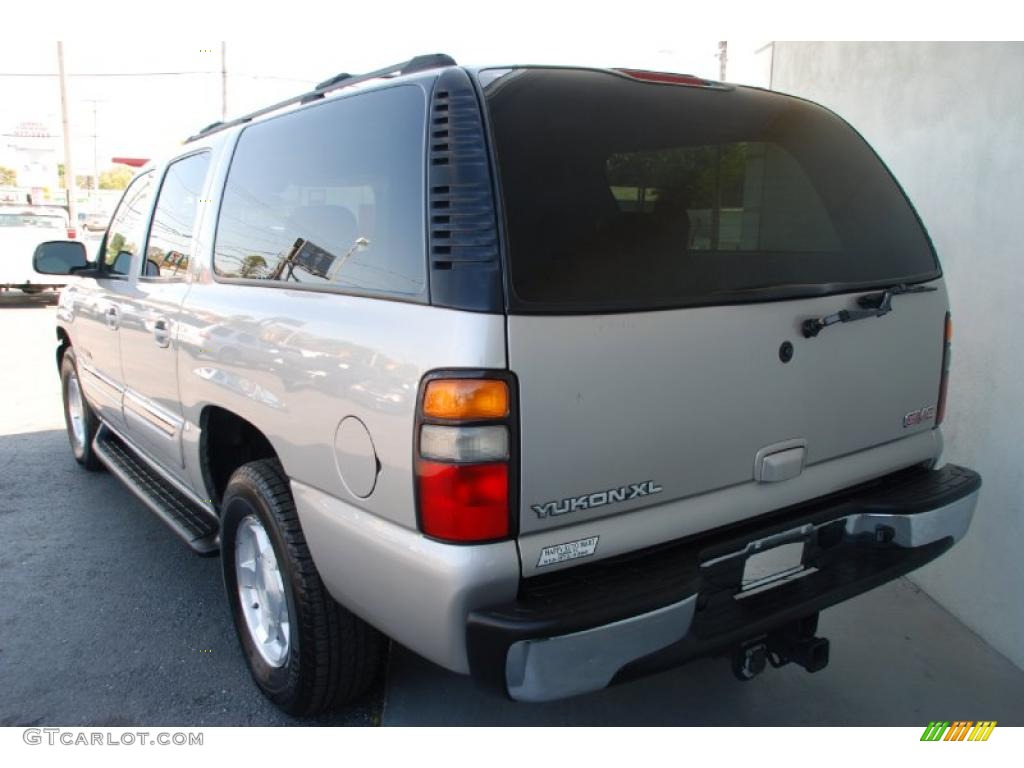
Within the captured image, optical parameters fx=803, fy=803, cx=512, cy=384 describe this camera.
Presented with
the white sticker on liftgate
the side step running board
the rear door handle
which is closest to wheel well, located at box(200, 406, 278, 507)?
the side step running board

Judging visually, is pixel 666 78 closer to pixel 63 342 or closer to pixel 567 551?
pixel 567 551

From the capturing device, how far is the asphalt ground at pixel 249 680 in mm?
2768

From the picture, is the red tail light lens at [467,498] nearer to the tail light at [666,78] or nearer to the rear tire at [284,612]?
the rear tire at [284,612]

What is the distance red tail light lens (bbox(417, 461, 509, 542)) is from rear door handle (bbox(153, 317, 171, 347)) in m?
1.84

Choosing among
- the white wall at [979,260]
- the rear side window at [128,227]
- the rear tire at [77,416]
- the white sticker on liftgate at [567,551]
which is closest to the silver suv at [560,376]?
the white sticker on liftgate at [567,551]

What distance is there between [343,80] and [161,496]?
85.2 inches

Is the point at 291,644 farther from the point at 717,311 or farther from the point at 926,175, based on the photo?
the point at 926,175

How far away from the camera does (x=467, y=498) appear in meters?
1.88

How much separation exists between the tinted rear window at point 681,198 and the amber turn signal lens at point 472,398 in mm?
206

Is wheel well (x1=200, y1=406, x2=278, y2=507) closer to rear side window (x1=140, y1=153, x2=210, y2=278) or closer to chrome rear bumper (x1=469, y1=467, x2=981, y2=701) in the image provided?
rear side window (x1=140, y1=153, x2=210, y2=278)

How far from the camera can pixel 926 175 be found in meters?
3.51

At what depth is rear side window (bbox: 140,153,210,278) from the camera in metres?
3.34

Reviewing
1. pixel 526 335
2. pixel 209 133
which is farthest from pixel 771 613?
pixel 209 133

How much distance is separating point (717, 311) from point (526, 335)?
23.3 inches
